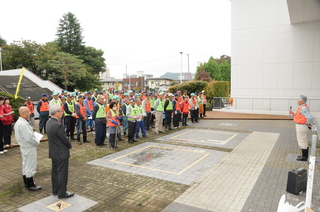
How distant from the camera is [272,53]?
66.0ft

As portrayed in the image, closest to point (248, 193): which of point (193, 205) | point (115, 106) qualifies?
point (193, 205)

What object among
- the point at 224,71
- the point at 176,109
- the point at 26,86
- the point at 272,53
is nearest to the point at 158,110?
the point at 176,109

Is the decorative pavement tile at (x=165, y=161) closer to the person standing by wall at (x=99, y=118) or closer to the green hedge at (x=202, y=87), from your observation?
the person standing by wall at (x=99, y=118)

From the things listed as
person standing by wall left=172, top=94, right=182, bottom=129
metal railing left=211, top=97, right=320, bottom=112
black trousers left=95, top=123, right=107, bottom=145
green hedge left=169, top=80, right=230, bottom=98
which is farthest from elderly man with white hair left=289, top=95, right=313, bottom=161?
green hedge left=169, top=80, right=230, bottom=98

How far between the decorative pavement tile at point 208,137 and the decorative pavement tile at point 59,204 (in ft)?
20.1

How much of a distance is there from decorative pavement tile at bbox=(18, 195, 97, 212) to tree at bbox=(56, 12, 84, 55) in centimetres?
4260

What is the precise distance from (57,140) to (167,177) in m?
3.03

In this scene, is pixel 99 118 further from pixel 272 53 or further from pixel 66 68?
pixel 66 68

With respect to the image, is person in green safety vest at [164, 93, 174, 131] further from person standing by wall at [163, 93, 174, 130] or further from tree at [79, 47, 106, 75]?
tree at [79, 47, 106, 75]

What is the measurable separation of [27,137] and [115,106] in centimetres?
452

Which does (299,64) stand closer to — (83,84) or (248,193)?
(248,193)

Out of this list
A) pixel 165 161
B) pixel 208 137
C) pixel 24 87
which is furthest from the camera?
pixel 24 87

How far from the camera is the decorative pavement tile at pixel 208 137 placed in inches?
399

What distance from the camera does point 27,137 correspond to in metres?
5.21
